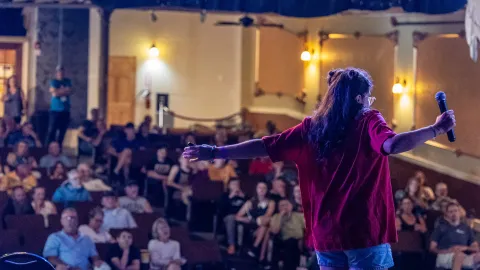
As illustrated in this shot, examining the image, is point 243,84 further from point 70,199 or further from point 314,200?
point 314,200

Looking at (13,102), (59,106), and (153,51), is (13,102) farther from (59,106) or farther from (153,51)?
(153,51)

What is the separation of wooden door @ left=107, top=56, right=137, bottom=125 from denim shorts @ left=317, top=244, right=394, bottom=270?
1215cm

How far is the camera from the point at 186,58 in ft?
49.3

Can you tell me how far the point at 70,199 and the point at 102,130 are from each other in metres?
3.07

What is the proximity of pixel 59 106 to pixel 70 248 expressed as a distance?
490 cm

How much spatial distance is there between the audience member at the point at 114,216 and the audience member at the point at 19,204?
693mm

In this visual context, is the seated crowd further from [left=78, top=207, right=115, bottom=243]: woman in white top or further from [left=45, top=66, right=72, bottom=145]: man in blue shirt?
[left=45, top=66, right=72, bottom=145]: man in blue shirt

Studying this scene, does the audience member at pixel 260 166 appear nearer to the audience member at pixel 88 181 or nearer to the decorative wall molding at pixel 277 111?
the audience member at pixel 88 181

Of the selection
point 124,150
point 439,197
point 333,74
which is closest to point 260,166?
point 124,150

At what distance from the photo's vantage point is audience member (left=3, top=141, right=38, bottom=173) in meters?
9.48

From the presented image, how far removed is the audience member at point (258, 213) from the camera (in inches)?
328

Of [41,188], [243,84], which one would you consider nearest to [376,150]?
[41,188]

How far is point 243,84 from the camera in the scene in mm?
15086

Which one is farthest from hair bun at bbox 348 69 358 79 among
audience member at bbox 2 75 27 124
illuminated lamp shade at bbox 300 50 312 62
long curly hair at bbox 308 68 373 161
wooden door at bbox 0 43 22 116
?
wooden door at bbox 0 43 22 116
